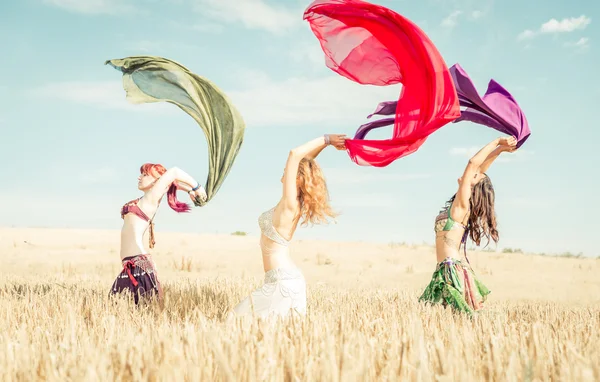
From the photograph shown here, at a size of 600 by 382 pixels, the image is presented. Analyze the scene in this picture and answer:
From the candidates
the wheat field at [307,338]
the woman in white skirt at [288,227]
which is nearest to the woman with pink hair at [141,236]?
the wheat field at [307,338]

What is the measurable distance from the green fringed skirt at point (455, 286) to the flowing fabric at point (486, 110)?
174cm

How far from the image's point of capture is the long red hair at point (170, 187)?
696 centimetres

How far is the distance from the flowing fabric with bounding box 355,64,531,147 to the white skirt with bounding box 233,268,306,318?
7.89 feet

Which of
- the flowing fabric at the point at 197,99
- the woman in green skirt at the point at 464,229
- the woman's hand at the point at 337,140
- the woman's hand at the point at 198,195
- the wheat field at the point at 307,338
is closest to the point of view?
the wheat field at the point at 307,338

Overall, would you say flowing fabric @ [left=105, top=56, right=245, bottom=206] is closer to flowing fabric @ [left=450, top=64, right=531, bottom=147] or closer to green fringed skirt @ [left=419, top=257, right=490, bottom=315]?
flowing fabric @ [left=450, top=64, right=531, bottom=147]

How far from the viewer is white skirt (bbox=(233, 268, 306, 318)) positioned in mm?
5070

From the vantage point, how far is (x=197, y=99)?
24.3ft

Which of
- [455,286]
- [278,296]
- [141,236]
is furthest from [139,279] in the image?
[455,286]

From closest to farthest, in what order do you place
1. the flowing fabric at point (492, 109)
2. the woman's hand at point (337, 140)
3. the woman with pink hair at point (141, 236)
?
the woman's hand at point (337, 140), the woman with pink hair at point (141, 236), the flowing fabric at point (492, 109)

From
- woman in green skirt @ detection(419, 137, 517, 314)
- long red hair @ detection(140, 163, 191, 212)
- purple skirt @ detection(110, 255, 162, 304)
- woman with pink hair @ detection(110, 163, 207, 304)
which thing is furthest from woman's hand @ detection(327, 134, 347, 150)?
purple skirt @ detection(110, 255, 162, 304)

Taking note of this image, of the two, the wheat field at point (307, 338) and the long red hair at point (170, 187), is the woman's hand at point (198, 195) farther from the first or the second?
the wheat field at point (307, 338)

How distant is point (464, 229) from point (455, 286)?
0.68 m

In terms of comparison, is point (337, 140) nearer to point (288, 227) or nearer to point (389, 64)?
point (288, 227)

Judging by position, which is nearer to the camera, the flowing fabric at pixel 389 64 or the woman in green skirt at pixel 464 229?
the flowing fabric at pixel 389 64
